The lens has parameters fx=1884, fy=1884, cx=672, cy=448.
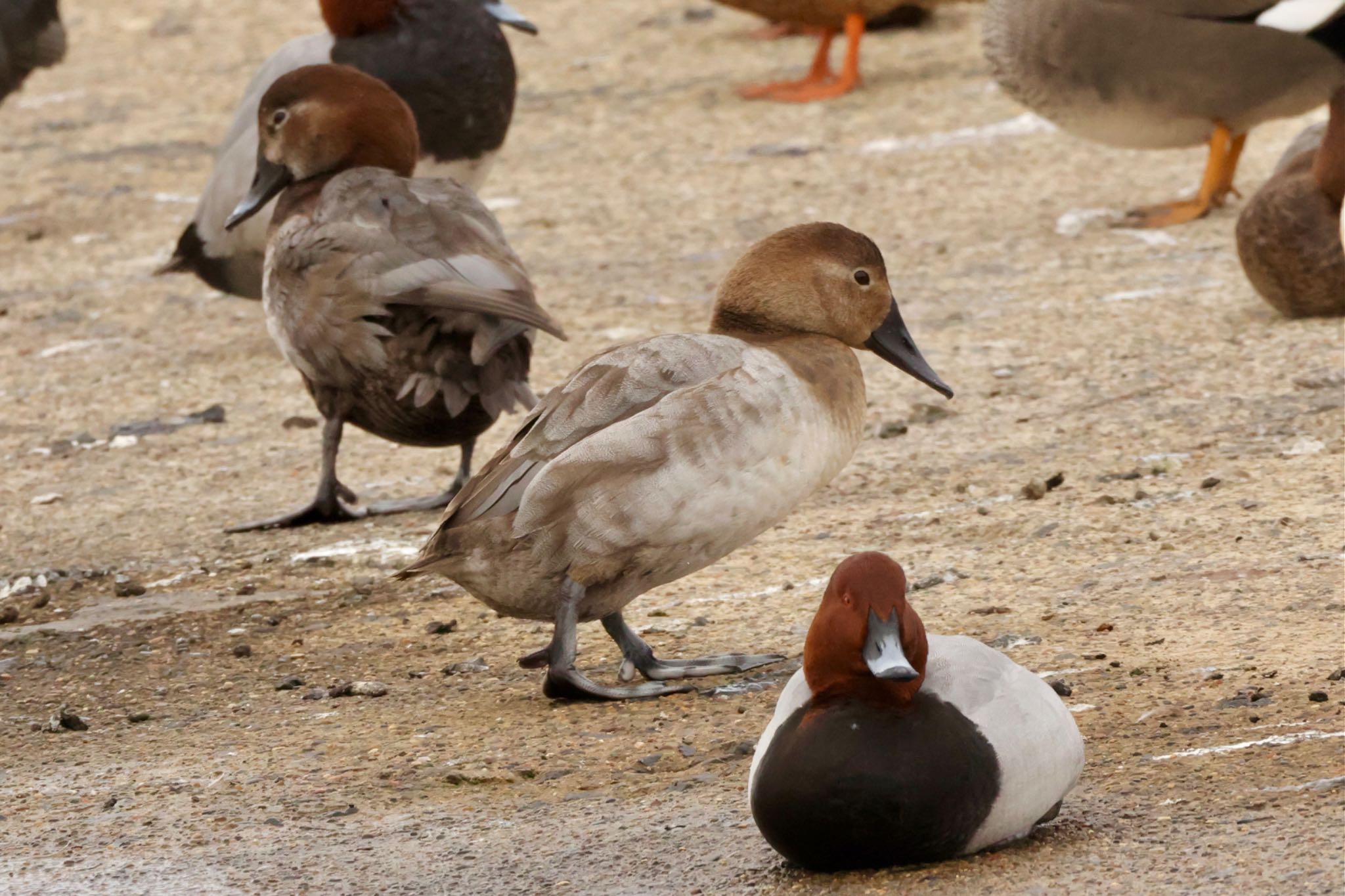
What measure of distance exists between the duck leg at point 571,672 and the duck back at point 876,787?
3.10 feet

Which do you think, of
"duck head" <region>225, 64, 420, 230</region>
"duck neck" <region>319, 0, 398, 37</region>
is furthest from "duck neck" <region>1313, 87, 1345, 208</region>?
"duck neck" <region>319, 0, 398, 37</region>

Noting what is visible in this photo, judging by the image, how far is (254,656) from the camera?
4246mm

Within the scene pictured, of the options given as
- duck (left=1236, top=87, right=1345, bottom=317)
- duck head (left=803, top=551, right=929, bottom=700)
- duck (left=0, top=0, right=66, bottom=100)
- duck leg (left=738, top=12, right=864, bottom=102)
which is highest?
duck head (left=803, top=551, right=929, bottom=700)

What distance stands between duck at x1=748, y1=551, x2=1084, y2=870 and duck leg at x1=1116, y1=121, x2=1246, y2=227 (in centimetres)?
524

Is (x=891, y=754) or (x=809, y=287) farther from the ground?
(x=809, y=287)

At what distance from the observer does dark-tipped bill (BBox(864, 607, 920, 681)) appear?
8.92ft

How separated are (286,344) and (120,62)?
9031 mm

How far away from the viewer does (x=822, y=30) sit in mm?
11094

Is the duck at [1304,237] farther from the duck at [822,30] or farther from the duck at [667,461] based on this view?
the duck at [822,30]

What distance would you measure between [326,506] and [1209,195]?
14.0 ft

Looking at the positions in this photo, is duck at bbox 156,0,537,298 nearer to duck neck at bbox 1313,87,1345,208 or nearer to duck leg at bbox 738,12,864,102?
duck neck at bbox 1313,87,1345,208

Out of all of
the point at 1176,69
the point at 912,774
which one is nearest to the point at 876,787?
the point at 912,774

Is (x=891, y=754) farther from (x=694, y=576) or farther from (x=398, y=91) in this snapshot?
(x=398, y=91)

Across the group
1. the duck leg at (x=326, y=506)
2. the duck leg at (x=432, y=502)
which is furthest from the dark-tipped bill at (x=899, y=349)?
the duck leg at (x=326, y=506)
